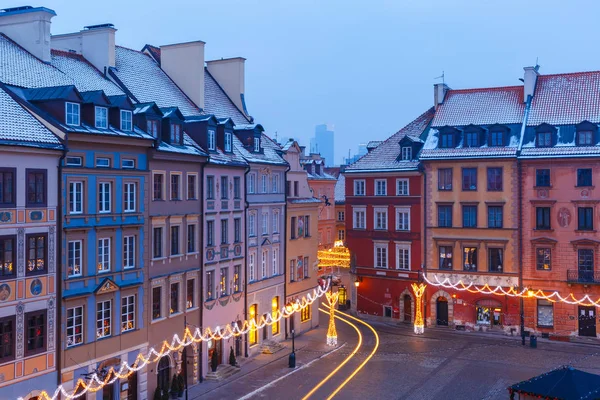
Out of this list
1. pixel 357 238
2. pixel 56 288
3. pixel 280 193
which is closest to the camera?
pixel 56 288

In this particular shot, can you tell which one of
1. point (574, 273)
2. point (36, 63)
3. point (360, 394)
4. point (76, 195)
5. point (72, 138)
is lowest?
point (360, 394)

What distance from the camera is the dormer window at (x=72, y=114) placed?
3144 centimetres

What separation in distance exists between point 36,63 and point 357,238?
34.6 metres

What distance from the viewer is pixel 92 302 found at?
32.3m

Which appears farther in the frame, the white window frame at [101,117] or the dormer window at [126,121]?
the dormer window at [126,121]

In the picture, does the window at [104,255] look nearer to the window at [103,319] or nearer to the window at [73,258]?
the window at [73,258]

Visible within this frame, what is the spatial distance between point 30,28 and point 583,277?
43348mm

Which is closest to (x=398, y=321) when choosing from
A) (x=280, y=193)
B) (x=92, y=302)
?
(x=280, y=193)

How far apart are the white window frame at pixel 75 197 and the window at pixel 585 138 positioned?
39.5 metres

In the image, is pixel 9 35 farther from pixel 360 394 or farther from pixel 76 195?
pixel 360 394

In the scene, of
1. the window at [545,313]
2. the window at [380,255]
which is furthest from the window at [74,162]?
the window at [545,313]

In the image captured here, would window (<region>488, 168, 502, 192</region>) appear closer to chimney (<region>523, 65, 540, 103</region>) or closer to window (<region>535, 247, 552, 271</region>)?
window (<region>535, 247, 552, 271</region>)

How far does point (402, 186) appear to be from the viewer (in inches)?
2375

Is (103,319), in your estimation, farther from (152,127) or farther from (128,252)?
(152,127)
